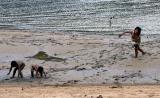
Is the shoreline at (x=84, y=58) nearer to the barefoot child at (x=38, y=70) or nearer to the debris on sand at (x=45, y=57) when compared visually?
the debris on sand at (x=45, y=57)

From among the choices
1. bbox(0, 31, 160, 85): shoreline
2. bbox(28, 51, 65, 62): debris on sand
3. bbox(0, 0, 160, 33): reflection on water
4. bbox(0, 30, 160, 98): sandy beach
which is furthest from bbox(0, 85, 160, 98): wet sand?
bbox(0, 0, 160, 33): reflection on water

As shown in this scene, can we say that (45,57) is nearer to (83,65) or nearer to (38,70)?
(83,65)

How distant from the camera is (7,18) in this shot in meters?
42.3

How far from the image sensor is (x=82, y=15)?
39.9 meters

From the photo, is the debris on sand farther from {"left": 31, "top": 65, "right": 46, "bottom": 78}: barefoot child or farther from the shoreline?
{"left": 31, "top": 65, "right": 46, "bottom": 78}: barefoot child

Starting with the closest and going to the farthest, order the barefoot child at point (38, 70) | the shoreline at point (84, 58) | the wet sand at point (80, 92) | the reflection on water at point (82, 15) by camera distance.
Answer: the wet sand at point (80, 92) < the barefoot child at point (38, 70) < the shoreline at point (84, 58) < the reflection on water at point (82, 15)

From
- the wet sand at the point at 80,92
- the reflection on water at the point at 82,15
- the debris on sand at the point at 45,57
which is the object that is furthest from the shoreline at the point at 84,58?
the reflection on water at the point at 82,15

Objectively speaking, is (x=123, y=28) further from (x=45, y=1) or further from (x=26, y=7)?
(x=45, y=1)

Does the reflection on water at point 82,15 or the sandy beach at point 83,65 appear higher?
the reflection on water at point 82,15

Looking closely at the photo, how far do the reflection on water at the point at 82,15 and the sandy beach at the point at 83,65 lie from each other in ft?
10.9

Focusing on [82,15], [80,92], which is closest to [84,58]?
[80,92]

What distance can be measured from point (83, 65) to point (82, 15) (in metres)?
17.5

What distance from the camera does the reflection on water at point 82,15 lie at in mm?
34284

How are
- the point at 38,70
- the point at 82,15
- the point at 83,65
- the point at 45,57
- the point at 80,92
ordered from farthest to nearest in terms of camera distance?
1. the point at 82,15
2. the point at 45,57
3. the point at 83,65
4. the point at 38,70
5. the point at 80,92
